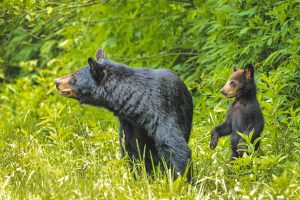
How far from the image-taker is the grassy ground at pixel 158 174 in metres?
5.35

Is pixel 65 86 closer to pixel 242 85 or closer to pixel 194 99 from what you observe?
pixel 242 85

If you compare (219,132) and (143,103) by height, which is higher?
(143,103)

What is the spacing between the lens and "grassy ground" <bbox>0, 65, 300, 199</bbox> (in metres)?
5.35

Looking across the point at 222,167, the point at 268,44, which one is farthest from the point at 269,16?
the point at 222,167

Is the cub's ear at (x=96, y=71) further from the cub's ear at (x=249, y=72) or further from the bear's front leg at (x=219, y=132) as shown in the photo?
the cub's ear at (x=249, y=72)

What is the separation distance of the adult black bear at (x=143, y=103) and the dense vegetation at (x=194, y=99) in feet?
Answer: 0.94

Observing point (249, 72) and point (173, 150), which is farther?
point (249, 72)

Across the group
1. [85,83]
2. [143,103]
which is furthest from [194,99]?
[143,103]

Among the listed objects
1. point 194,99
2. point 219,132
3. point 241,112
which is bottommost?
point 194,99

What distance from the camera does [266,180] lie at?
579 centimetres

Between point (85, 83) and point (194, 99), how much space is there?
3.08 meters

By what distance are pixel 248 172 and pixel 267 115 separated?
0.97 metres

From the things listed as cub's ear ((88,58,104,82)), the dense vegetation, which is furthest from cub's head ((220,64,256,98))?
cub's ear ((88,58,104,82))

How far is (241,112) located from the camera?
6.33 metres
